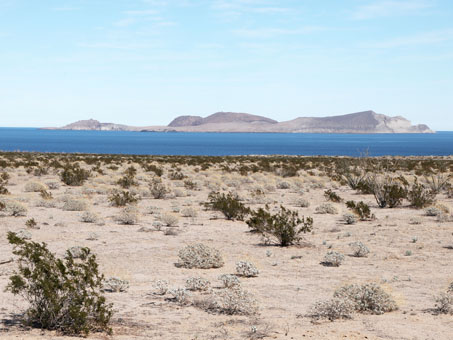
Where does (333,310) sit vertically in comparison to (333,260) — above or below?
above

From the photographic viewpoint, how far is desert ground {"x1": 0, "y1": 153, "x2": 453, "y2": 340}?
738cm

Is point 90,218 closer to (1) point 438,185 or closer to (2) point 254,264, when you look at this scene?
(2) point 254,264

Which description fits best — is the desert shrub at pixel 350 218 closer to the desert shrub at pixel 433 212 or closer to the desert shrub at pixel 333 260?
the desert shrub at pixel 433 212

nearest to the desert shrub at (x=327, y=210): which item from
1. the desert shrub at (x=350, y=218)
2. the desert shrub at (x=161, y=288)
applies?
the desert shrub at (x=350, y=218)

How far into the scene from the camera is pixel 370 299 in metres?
8.30

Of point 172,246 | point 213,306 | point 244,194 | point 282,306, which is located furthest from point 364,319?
point 244,194

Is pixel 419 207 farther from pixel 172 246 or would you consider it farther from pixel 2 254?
pixel 2 254

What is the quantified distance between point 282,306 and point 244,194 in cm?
1947

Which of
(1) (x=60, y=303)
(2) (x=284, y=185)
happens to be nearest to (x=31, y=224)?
(1) (x=60, y=303)

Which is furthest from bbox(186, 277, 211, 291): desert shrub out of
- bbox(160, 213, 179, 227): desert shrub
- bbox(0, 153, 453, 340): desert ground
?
bbox(160, 213, 179, 227): desert shrub

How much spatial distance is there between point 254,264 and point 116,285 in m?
3.66

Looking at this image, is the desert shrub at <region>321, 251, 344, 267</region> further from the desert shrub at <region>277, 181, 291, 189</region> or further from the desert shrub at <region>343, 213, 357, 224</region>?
the desert shrub at <region>277, 181, 291, 189</region>

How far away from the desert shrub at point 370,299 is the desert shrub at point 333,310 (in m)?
0.30

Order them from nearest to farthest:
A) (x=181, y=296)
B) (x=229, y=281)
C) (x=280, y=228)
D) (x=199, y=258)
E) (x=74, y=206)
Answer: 1. (x=181, y=296)
2. (x=229, y=281)
3. (x=199, y=258)
4. (x=280, y=228)
5. (x=74, y=206)
